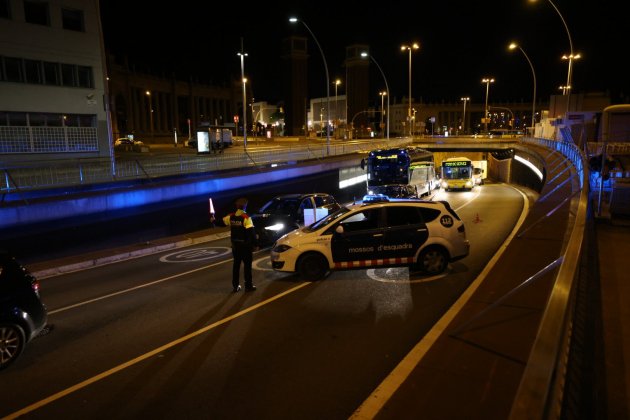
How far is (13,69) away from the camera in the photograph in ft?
96.6

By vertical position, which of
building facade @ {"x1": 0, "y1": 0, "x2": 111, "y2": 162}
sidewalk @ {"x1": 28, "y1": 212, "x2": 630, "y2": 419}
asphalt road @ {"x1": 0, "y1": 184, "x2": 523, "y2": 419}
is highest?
building facade @ {"x1": 0, "y1": 0, "x2": 111, "y2": 162}

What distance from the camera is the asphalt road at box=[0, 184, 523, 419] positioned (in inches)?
213

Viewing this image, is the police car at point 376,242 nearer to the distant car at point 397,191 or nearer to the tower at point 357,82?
the distant car at point 397,191

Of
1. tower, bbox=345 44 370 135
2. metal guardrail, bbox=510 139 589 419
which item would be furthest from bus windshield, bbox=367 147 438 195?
tower, bbox=345 44 370 135

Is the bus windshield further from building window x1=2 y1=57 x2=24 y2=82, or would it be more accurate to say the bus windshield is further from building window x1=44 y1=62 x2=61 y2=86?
building window x1=2 y1=57 x2=24 y2=82

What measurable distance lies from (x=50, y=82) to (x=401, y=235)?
29.9m

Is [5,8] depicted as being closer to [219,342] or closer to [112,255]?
[112,255]

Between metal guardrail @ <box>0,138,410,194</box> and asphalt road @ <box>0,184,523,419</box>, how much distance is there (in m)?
9.72

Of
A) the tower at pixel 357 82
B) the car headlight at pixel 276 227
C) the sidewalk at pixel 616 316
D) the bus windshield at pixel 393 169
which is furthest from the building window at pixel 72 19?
the tower at pixel 357 82

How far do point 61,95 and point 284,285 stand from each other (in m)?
28.4

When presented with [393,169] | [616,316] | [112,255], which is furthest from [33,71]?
[616,316]

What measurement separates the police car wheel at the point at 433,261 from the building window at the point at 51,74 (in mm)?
30135

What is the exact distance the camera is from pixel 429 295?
9117 millimetres

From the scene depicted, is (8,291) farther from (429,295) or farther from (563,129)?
(563,129)
